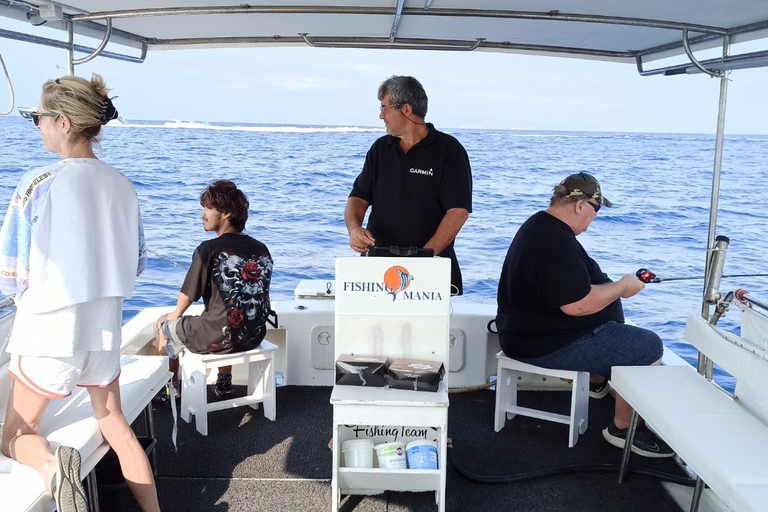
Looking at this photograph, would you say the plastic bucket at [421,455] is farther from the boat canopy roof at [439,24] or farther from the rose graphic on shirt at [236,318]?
the boat canopy roof at [439,24]

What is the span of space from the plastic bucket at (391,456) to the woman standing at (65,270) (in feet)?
3.06

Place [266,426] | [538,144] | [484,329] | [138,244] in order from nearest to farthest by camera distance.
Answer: [138,244] < [266,426] < [484,329] < [538,144]

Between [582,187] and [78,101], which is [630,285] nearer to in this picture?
[582,187]

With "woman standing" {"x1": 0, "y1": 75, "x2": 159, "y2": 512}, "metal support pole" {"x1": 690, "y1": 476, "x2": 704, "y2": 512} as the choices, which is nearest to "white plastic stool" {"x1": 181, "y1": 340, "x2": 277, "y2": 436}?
"woman standing" {"x1": 0, "y1": 75, "x2": 159, "y2": 512}

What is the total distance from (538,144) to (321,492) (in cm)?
3042

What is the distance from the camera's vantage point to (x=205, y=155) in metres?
23.4

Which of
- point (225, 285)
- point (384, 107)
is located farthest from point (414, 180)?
point (225, 285)

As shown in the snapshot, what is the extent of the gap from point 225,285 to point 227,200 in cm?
37

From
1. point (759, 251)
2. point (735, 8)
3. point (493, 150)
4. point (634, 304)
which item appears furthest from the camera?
point (493, 150)

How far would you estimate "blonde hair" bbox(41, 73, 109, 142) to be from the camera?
1.94 metres

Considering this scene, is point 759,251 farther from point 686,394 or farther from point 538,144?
point 538,144

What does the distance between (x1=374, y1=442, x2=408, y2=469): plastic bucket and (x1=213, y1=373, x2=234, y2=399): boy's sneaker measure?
135cm

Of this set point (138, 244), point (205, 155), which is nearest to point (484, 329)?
point (138, 244)

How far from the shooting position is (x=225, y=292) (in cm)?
326
